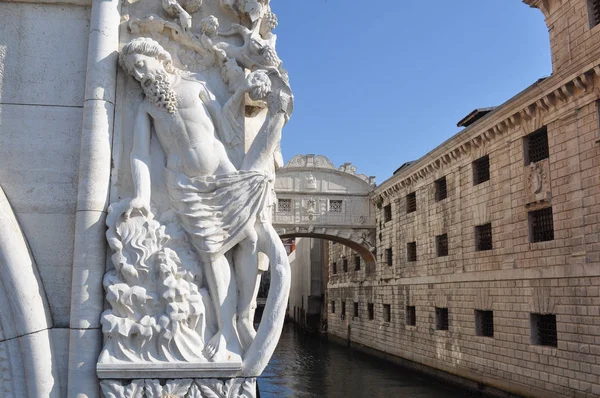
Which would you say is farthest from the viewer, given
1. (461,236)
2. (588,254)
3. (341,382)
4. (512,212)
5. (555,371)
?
(341,382)

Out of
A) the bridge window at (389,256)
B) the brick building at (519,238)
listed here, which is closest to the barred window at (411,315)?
the brick building at (519,238)

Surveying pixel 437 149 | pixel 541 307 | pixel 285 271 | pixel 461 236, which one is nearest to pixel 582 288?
pixel 541 307

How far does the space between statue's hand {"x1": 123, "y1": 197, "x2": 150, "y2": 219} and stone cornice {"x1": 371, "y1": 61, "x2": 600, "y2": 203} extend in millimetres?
12046

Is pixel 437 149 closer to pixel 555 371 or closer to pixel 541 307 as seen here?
pixel 541 307

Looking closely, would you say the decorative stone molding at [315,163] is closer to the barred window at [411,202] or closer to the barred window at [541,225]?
the barred window at [411,202]

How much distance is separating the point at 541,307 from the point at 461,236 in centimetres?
471

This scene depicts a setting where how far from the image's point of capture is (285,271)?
289 centimetres

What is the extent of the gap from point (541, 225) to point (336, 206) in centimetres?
1279

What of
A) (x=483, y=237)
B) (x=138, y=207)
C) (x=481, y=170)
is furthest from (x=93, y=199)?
(x=481, y=170)

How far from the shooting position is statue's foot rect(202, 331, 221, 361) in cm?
270

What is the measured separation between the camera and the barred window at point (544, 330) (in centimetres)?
1382

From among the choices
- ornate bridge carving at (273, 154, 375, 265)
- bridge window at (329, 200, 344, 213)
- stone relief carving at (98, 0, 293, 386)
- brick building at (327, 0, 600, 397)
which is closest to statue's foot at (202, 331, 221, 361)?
stone relief carving at (98, 0, 293, 386)

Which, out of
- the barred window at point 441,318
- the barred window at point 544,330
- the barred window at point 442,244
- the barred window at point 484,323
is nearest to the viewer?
the barred window at point 544,330

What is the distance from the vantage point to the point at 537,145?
14.7m
